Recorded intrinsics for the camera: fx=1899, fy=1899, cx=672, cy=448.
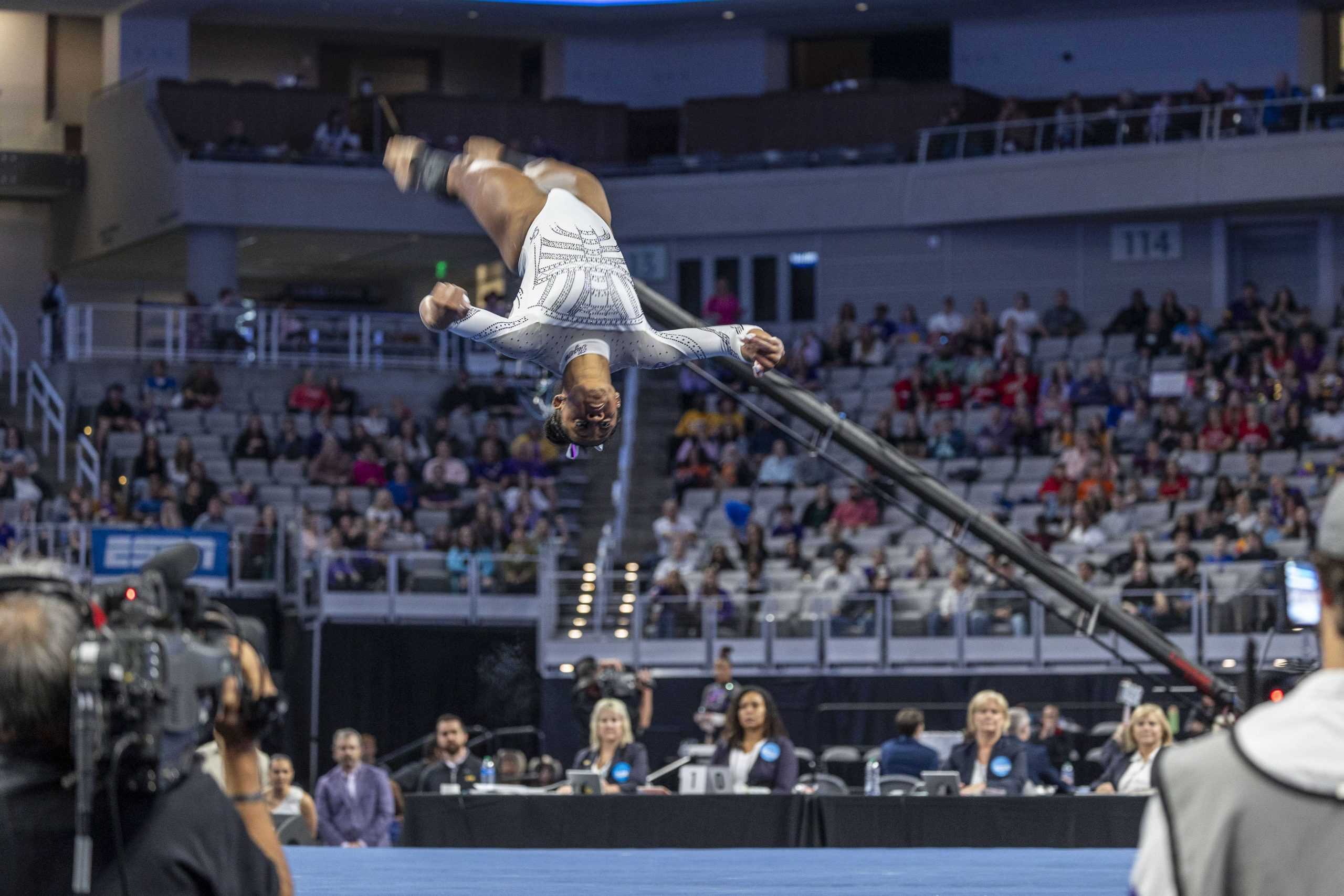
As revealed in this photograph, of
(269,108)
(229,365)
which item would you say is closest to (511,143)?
(269,108)

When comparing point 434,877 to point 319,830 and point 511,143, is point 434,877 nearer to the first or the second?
point 319,830

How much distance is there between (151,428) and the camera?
20.1 m

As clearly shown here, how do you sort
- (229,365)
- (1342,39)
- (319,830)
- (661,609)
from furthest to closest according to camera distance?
1. (1342,39)
2. (229,365)
3. (661,609)
4. (319,830)

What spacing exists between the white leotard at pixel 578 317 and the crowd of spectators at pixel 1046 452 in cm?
799

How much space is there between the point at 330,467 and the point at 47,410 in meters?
3.37

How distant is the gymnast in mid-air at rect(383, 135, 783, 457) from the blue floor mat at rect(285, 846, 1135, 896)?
5.53 ft

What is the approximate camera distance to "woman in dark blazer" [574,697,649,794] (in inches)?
418

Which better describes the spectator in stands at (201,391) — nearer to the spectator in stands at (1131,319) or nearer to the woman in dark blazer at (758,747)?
the spectator in stands at (1131,319)

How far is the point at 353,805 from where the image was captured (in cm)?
1106

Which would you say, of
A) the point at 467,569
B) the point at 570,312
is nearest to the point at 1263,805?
the point at 570,312

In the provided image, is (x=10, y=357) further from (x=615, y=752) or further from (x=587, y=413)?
(x=587, y=413)

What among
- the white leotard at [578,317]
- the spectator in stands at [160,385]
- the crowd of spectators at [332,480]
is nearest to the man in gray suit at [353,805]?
the white leotard at [578,317]

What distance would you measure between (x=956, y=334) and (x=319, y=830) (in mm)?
12634

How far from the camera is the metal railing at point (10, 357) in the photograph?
21797 mm
